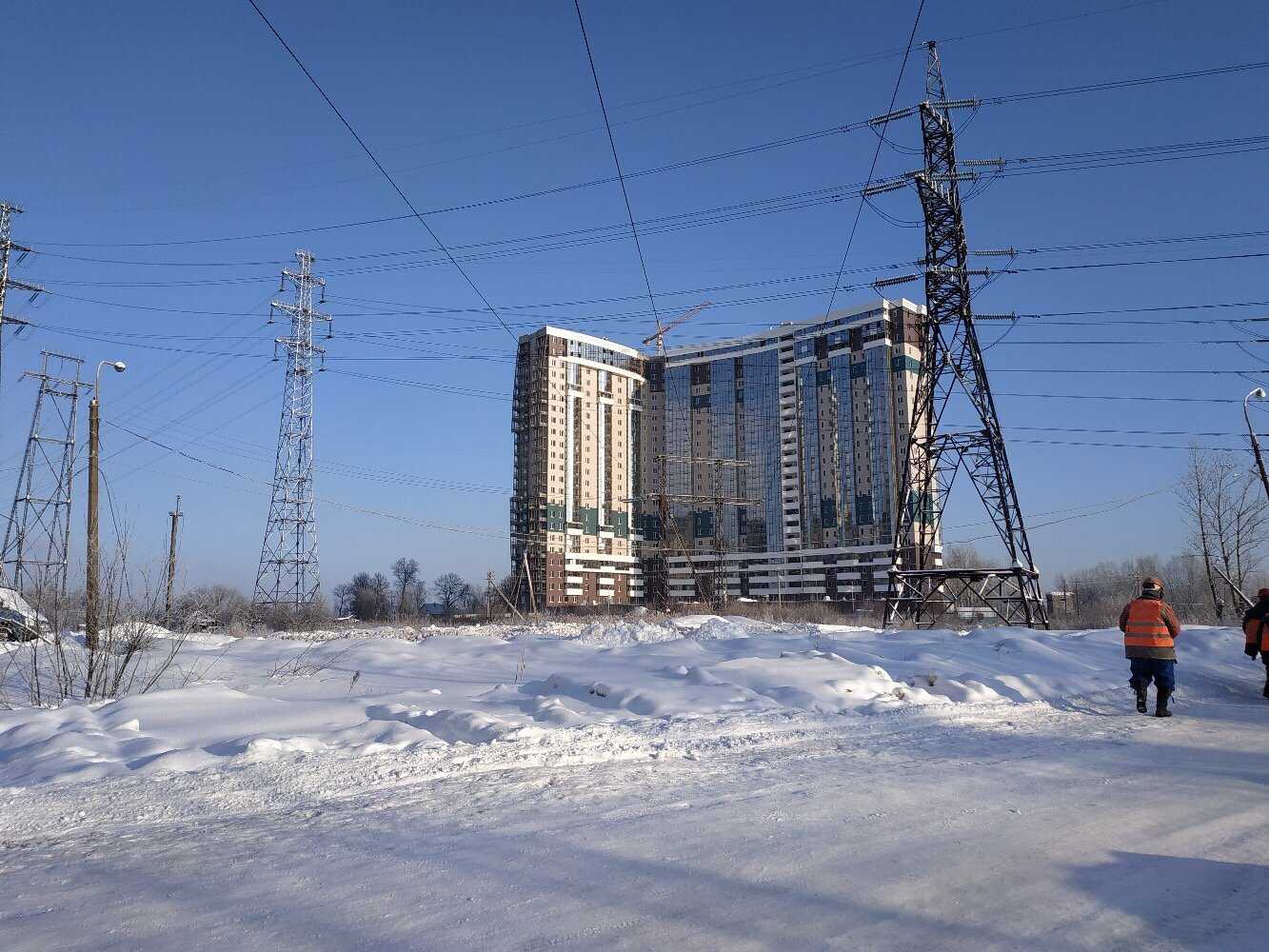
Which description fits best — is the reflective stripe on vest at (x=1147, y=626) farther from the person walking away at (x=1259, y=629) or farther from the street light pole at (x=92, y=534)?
the street light pole at (x=92, y=534)

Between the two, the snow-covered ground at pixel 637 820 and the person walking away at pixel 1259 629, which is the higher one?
the person walking away at pixel 1259 629

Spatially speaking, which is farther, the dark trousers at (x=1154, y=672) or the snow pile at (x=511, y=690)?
the dark trousers at (x=1154, y=672)

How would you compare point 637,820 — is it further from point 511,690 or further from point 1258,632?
point 1258,632

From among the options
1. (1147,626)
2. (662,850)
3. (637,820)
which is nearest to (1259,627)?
(1147,626)

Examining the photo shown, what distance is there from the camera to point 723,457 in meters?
98.7

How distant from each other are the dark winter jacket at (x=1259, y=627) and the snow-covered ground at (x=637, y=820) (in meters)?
1.78

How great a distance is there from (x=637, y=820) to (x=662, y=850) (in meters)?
0.67

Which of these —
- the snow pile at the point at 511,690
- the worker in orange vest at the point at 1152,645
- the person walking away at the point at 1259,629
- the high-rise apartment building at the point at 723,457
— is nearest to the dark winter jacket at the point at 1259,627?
the person walking away at the point at 1259,629

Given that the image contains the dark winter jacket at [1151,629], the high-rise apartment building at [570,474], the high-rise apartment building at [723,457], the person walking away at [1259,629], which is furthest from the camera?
the high-rise apartment building at [723,457]

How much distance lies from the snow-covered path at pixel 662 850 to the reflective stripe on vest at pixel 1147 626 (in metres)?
2.59

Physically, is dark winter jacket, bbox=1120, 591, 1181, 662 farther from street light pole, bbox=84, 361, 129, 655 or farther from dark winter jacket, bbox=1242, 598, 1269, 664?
street light pole, bbox=84, 361, 129, 655

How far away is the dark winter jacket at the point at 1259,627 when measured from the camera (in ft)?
36.9

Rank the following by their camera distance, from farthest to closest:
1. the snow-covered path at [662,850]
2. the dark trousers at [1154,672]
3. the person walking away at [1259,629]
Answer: the person walking away at [1259,629], the dark trousers at [1154,672], the snow-covered path at [662,850]

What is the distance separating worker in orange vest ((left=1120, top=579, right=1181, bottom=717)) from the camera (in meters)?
9.17
